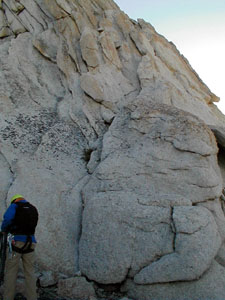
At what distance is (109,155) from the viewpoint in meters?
11.4

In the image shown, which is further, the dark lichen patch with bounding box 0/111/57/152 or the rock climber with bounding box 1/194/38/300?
the dark lichen patch with bounding box 0/111/57/152

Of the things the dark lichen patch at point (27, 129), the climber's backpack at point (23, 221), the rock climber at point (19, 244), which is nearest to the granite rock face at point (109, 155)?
the dark lichen patch at point (27, 129)

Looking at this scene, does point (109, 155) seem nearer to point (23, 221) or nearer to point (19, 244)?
point (23, 221)

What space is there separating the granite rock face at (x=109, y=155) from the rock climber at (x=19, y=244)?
1.22m

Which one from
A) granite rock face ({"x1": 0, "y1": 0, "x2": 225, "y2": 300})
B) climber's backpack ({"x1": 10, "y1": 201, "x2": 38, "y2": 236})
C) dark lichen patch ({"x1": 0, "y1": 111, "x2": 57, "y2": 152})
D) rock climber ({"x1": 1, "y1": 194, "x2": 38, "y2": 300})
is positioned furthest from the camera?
dark lichen patch ({"x1": 0, "y1": 111, "x2": 57, "y2": 152})

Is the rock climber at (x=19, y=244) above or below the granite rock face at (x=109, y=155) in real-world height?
below

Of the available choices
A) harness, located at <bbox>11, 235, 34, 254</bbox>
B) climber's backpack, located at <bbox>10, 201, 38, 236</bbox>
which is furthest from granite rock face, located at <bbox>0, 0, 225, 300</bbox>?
climber's backpack, located at <bbox>10, 201, 38, 236</bbox>

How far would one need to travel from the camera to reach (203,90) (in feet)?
65.4

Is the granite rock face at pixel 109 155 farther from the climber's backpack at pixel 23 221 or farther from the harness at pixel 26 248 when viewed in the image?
the climber's backpack at pixel 23 221

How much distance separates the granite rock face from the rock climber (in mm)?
1219

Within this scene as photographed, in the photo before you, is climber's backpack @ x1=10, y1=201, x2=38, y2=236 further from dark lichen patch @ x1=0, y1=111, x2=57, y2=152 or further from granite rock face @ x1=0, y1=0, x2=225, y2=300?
dark lichen patch @ x1=0, y1=111, x2=57, y2=152

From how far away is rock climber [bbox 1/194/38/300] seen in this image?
776 centimetres

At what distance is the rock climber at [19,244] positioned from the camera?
7764 millimetres

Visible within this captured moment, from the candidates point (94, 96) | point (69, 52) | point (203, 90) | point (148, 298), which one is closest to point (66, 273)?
point (148, 298)
